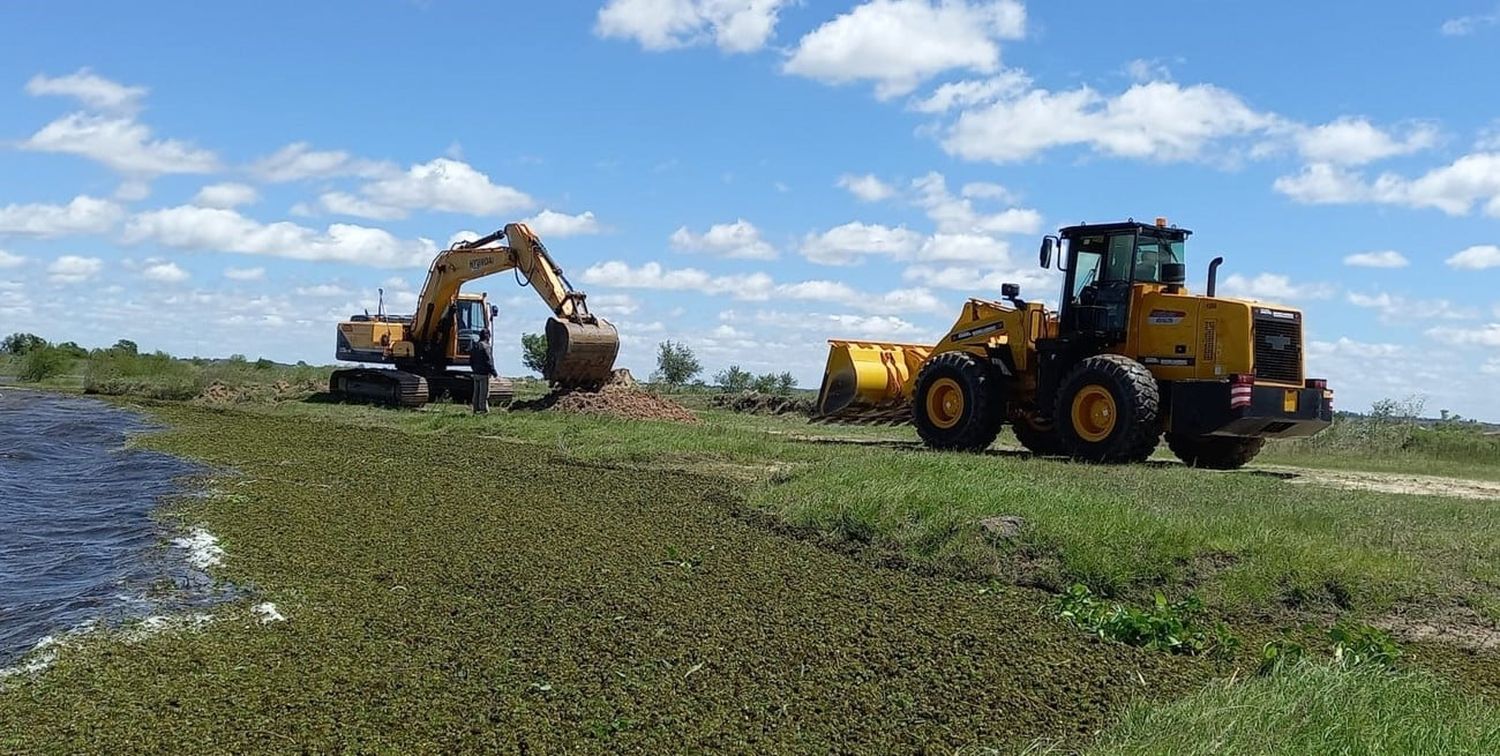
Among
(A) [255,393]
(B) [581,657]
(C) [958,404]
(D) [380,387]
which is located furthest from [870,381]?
(A) [255,393]

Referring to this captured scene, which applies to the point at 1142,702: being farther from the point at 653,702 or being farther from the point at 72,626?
the point at 72,626

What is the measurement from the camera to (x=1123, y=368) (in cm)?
1536

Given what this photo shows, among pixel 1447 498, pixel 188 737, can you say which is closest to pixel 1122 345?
pixel 1447 498

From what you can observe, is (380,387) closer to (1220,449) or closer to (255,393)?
(255,393)

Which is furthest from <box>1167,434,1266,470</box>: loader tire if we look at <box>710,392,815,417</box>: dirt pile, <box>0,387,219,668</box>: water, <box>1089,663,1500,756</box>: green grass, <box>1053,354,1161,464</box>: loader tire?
<box>710,392,815,417</box>: dirt pile

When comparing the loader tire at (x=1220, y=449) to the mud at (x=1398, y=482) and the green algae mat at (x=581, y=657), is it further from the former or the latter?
the green algae mat at (x=581, y=657)

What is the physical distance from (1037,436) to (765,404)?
14.1 m

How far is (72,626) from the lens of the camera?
7.34 metres

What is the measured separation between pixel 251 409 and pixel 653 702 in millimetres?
24130

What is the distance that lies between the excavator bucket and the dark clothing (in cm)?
970

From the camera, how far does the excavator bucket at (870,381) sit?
64.8ft

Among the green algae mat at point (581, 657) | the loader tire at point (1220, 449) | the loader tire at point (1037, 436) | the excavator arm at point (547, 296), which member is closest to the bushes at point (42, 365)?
the excavator arm at point (547, 296)

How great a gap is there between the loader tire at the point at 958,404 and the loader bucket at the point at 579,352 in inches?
312

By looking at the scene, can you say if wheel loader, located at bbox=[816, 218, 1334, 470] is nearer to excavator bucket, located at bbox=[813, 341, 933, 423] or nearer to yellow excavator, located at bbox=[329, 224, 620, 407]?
→ excavator bucket, located at bbox=[813, 341, 933, 423]
